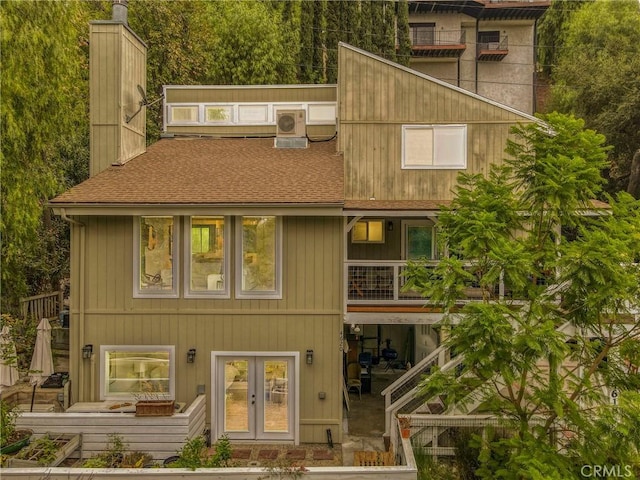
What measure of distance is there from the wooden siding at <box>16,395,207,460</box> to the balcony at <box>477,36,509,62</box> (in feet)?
104

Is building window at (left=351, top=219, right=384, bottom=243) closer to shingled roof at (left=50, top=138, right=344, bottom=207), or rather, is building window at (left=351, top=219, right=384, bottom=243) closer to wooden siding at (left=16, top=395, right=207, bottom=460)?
shingled roof at (left=50, top=138, right=344, bottom=207)

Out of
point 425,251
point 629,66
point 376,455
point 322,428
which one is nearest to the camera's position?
point 376,455

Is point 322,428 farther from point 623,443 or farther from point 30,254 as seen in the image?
point 30,254

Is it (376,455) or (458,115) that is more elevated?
(458,115)

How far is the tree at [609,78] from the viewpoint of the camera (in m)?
20.4

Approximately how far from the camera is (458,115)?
11062 millimetres

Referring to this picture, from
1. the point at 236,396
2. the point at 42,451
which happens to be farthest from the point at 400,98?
the point at 42,451

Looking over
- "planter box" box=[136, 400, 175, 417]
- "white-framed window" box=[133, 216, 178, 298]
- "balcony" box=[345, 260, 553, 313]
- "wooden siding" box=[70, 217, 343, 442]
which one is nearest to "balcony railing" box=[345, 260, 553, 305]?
"balcony" box=[345, 260, 553, 313]

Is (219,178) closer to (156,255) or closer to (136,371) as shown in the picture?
(156,255)

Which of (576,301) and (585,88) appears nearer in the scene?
(576,301)

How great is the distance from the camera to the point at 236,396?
32.2ft

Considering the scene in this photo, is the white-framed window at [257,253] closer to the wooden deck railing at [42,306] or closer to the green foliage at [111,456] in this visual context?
the green foliage at [111,456]

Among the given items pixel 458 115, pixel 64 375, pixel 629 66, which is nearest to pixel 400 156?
pixel 458 115

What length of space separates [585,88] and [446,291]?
20.5 metres
